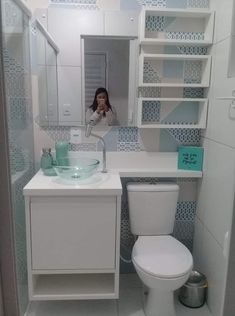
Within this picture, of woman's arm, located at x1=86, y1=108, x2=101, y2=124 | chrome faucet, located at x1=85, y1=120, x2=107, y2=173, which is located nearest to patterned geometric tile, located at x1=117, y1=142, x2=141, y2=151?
chrome faucet, located at x1=85, y1=120, x2=107, y2=173

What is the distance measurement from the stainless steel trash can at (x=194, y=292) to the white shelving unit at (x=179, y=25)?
61.3 inches

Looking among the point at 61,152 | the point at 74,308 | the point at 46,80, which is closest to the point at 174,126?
the point at 61,152

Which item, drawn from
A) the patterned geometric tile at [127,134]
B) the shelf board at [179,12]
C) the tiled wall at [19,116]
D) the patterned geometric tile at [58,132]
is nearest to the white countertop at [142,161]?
the patterned geometric tile at [127,134]

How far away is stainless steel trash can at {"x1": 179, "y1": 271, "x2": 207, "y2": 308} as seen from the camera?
6.03 feet

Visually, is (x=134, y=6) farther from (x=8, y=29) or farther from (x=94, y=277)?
(x=94, y=277)

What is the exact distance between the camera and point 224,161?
5.29 feet

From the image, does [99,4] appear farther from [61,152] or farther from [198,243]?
[198,243]

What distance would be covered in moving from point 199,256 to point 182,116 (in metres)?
1.01

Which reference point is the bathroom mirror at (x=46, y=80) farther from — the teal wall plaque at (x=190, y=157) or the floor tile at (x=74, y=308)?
the floor tile at (x=74, y=308)

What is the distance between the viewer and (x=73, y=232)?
5.22 ft

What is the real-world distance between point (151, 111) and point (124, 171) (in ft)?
1.53

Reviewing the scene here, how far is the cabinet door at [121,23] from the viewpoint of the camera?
6.17ft

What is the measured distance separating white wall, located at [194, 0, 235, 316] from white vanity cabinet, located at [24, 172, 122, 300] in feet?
1.94

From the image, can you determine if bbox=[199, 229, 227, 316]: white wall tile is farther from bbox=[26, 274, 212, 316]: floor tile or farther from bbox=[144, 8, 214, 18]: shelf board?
bbox=[144, 8, 214, 18]: shelf board
